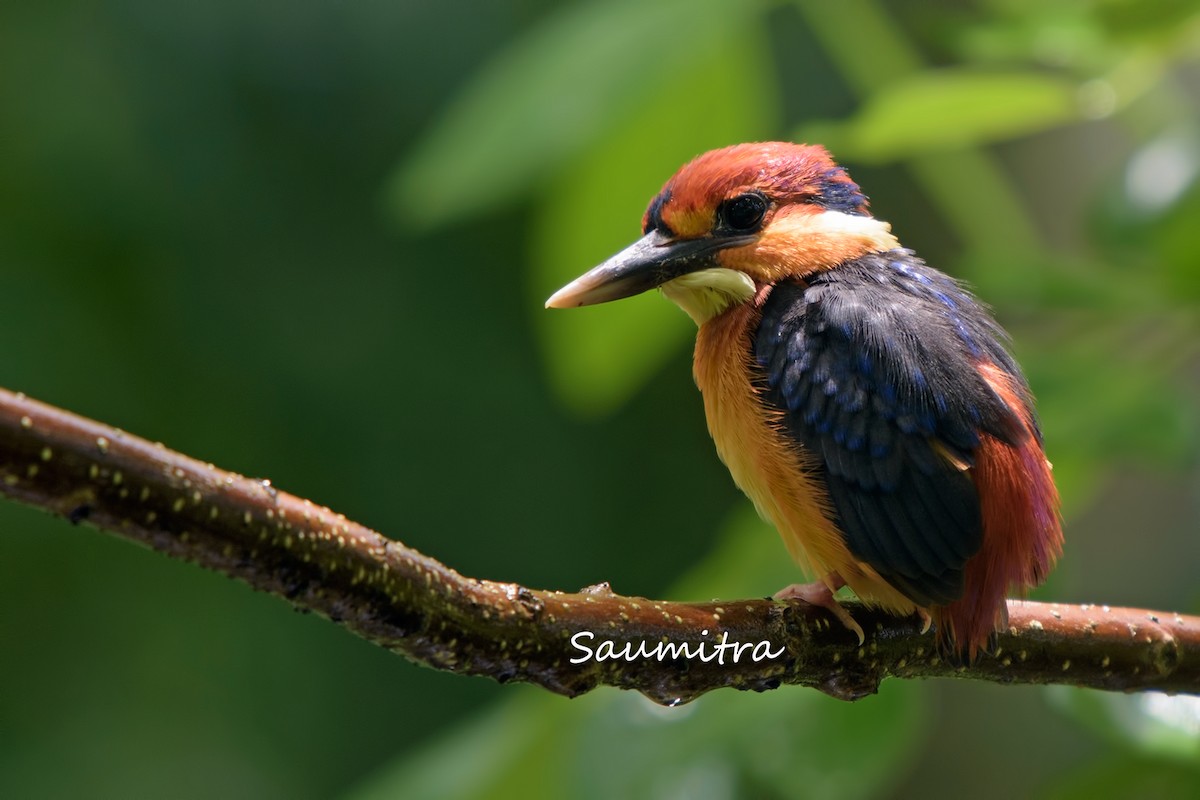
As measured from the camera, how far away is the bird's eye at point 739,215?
1718mm

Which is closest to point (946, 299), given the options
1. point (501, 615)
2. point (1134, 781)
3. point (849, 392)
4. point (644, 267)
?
point (849, 392)

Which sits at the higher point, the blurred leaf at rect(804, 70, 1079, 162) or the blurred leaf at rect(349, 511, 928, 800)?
the blurred leaf at rect(804, 70, 1079, 162)

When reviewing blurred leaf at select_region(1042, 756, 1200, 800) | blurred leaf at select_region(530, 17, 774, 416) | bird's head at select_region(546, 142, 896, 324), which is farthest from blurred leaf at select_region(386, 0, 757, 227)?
blurred leaf at select_region(1042, 756, 1200, 800)

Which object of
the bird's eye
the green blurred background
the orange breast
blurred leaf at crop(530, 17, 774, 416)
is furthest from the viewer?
the green blurred background

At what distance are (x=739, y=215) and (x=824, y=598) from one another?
54cm

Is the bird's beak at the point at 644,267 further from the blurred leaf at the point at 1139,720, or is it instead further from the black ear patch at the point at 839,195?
the blurred leaf at the point at 1139,720

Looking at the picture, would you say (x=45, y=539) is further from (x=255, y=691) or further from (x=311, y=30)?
(x=311, y=30)

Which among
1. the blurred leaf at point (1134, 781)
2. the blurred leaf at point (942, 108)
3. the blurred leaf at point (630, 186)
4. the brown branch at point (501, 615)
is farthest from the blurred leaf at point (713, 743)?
the blurred leaf at point (942, 108)

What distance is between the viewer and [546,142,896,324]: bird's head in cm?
168

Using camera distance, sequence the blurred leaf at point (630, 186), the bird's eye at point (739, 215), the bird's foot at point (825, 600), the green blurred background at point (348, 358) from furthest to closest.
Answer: the green blurred background at point (348, 358) → the blurred leaf at point (630, 186) → the bird's eye at point (739, 215) → the bird's foot at point (825, 600)

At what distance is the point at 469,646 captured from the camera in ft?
3.52

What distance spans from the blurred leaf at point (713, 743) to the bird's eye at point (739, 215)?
1.38 feet

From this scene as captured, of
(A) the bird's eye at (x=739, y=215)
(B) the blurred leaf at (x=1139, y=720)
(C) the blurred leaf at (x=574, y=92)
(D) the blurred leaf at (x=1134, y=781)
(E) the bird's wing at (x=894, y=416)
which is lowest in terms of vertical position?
(D) the blurred leaf at (x=1134, y=781)

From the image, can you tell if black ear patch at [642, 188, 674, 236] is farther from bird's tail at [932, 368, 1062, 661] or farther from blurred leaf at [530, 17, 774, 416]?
bird's tail at [932, 368, 1062, 661]
